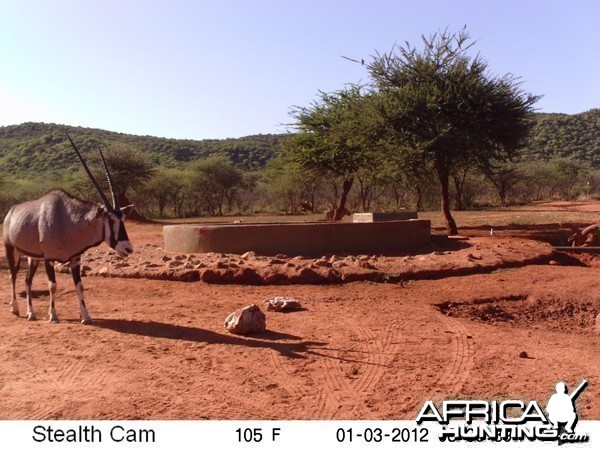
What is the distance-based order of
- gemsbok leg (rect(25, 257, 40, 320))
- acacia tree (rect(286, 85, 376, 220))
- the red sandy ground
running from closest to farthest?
the red sandy ground, gemsbok leg (rect(25, 257, 40, 320)), acacia tree (rect(286, 85, 376, 220))

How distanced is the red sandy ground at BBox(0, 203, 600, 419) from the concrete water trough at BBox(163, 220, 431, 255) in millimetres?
2736

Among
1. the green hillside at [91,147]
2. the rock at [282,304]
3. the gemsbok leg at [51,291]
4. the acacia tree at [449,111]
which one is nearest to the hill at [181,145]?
the green hillside at [91,147]

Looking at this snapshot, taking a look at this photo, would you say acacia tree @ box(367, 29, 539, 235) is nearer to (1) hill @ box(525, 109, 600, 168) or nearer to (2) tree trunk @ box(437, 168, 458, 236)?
(2) tree trunk @ box(437, 168, 458, 236)

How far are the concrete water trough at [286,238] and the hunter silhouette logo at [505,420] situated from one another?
9.54m

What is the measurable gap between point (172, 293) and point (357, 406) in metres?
6.27

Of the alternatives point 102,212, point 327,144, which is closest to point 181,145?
point 327,144

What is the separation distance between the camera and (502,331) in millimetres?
8023

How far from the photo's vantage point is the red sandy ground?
5.25m

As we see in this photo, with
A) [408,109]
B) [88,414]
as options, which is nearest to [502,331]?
[88,414]

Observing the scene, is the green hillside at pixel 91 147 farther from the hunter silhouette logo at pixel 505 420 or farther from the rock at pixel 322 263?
the hunter silhouette logo at pixel 505 420

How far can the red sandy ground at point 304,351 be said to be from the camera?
5.25 meters

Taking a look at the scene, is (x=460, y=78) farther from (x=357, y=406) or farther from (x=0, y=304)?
(x=357, y=406)

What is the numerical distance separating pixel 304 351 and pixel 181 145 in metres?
71.4

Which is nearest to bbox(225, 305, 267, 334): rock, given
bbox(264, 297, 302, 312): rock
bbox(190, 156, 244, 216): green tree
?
bbox(264, 297, 302, 312): rock
